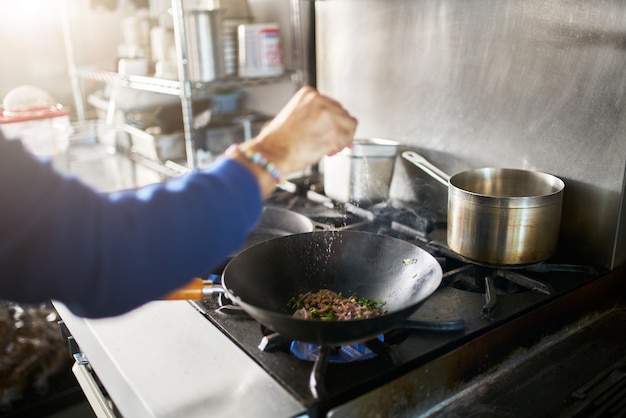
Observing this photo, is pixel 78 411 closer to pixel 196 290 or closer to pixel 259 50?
pixel 196 290

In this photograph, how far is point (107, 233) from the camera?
51cm

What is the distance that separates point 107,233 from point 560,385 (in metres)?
0.67

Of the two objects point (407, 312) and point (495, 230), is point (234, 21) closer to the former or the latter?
point (495, 230)

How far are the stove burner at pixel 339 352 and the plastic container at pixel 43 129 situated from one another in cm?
125

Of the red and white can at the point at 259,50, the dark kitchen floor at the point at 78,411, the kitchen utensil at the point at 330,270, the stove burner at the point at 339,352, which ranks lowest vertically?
the dark kitchen floor at the point at 78,411

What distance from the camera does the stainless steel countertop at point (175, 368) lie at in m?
0.66

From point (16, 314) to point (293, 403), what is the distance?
1.37 m

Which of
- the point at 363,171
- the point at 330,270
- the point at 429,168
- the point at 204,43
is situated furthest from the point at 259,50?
the point at 330,270

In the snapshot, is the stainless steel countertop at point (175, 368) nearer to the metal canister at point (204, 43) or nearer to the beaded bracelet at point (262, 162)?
the beaded bracelet at point (262, 162)

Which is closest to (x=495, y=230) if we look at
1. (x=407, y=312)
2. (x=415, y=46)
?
(x=407, y=312)

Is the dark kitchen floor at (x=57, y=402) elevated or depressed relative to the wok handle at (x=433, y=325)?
depressed

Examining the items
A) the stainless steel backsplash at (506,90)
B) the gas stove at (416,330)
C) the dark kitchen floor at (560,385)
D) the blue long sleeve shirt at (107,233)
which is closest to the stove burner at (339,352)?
the gas stove at (416,330)

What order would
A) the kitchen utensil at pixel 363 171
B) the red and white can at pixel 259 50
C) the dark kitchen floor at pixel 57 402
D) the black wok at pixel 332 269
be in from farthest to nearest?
the red and white can at pixel 259 50, the dark kitchen floor at pixel 57 402, the kitchen utensil at pixel 363 171, the black wok at pixel 332 269

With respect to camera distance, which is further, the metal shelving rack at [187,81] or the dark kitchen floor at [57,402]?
the metal shelving rack at [187,81]
